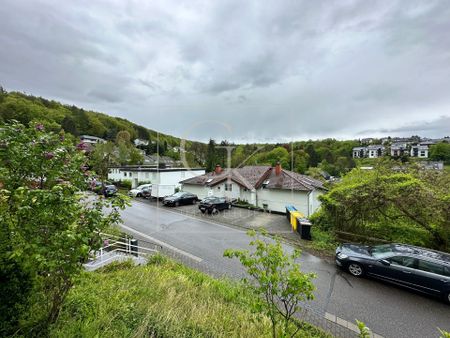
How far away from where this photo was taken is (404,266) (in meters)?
7.23

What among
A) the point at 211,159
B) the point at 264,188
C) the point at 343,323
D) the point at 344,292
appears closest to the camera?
the point at 343,323

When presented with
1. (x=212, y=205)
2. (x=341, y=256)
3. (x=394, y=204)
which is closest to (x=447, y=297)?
(x=341, y=256)

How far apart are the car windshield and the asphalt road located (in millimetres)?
1049

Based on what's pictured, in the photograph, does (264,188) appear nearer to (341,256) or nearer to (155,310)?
(341,256)

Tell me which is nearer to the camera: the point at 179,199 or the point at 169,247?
the point at 169,247

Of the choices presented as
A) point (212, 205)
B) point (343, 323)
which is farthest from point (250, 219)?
point (343, 323)

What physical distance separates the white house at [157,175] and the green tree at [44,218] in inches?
858

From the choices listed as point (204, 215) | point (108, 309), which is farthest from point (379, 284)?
point (204, 215)

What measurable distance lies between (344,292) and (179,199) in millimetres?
17277

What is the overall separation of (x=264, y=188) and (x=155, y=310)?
17917 mm

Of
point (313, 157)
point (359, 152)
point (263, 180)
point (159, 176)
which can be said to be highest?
point (359, 152)

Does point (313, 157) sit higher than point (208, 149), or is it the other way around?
point (208, 149)

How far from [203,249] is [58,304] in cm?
765

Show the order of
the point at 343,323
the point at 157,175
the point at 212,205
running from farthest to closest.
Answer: the point at 157,175, the point at 212,205, the point at 343,323
